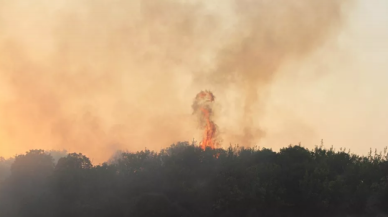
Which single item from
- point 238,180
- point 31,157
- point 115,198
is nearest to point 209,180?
point 238,180

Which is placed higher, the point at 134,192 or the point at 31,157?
the point at 31,157

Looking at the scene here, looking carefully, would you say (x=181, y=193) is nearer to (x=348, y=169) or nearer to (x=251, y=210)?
(x=251, y=210)

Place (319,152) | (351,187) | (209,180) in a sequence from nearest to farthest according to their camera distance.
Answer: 1. (351,187)
2. (209,180)
3. (319,152)

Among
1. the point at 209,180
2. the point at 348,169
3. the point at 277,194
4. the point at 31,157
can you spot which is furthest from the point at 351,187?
the point at 31,157

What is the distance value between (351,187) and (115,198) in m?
33.8

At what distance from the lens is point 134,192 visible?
65.8 m

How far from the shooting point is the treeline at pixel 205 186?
60.6 m

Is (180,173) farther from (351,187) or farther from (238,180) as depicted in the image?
(351,187)

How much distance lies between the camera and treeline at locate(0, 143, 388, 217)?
6062 centimetres

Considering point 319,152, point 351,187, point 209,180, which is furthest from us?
point 319,152

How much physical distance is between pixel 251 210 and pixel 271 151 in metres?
13.8

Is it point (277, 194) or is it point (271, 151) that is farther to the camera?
point (271, 151)

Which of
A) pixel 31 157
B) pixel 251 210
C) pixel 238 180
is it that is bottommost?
pixel 251 210

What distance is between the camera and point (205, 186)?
63.8 meters
